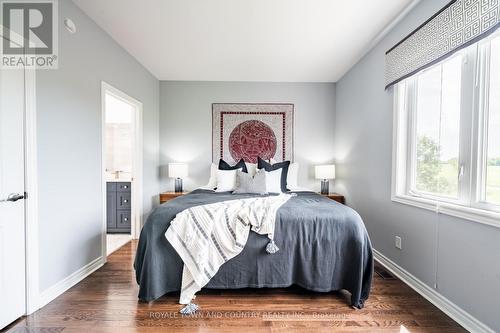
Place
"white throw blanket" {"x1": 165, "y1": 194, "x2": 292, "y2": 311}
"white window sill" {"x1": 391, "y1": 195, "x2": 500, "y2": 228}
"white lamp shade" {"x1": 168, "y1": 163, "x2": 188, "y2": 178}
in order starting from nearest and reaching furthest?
"white window sill" {"x1": 391, "y1": 195, "x2": 500, "y2": 228}, "white throw blanket" {"x1": 165, "y1": 194, "x2": 292, "y2": 311}, "white lamp shade" {"x1": 168, "y1": 163, "x2": 188, "y2": 178}

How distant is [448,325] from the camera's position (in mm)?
1672

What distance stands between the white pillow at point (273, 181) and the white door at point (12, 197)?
7.97 ft

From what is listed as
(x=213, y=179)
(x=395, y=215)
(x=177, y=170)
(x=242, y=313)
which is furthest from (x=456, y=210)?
(x=177, y=170)

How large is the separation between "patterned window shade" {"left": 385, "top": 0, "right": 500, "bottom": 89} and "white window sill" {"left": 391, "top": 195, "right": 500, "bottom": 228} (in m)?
1.16

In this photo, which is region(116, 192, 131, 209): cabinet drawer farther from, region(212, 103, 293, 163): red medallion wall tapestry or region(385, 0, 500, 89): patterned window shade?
region(385, 0, 500, 89): patterned window shade

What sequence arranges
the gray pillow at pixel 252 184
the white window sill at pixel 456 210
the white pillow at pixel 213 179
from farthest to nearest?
the white pillow at pixel 213 179 → the gray pillow at pixel 252 184 → the white window sill at pixel 456 210

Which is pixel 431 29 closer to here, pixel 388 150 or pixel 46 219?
pixel 388 150

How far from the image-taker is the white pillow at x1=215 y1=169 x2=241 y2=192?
132 inches

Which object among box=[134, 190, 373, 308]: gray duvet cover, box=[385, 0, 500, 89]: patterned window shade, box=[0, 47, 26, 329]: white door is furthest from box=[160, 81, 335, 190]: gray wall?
box=[0, 47, 26, 329]: white door

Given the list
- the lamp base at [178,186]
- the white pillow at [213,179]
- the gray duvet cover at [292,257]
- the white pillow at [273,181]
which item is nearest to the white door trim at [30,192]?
the gray duvet cover at [292,257]

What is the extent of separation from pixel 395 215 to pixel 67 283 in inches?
129

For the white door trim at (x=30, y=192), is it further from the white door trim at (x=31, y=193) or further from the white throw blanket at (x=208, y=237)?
the white throw blanket at (x=208, y=237)

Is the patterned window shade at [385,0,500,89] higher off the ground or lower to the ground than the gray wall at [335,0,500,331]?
higher

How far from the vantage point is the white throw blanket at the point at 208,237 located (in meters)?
1.88
